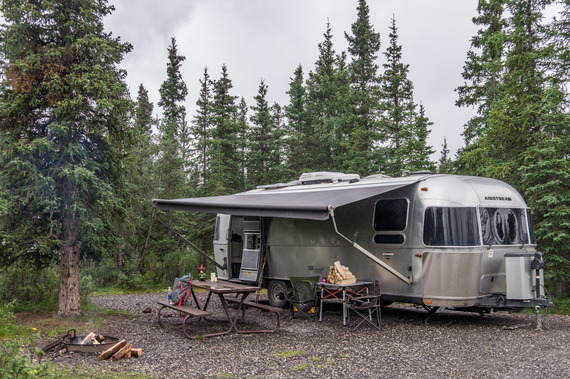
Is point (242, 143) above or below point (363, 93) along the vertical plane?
below

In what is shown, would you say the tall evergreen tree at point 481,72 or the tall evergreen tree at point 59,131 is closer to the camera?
the tall evergreen tree at point 59,131

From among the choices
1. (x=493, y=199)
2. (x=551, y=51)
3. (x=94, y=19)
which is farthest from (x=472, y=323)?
(x=94, y=19)

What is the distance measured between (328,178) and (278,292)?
2943 millimetres

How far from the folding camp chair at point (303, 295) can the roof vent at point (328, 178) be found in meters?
2.39

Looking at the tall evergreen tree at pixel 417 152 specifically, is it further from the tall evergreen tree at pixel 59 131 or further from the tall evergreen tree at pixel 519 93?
the tall evergreen tree at pixel 59 131

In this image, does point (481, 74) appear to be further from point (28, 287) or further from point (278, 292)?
point (28, 287)

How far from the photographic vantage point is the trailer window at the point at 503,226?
333 inches


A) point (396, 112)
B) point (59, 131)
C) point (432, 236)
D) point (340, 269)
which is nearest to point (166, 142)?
point (396, 112)

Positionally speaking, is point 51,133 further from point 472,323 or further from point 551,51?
point 551,51

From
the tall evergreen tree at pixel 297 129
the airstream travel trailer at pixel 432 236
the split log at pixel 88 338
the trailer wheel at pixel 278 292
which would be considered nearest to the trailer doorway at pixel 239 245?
the trailer wheel at pixel 278 292

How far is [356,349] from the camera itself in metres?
Result: 6.78

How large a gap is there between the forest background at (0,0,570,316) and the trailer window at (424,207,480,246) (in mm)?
3752

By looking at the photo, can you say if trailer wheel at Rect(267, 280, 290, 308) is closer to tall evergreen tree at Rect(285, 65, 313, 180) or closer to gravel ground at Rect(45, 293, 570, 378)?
gravel ground at Rect(45, 293, 570, 378)

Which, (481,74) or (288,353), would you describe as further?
(481,74)
